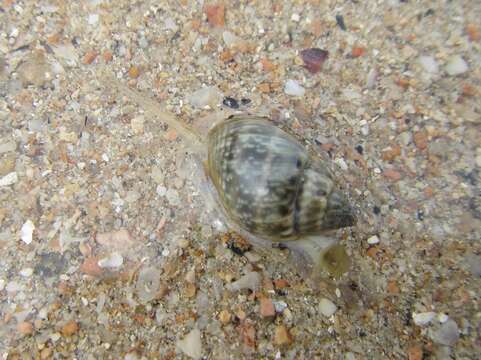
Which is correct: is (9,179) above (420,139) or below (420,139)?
below

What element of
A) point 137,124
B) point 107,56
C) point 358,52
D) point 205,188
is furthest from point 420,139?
point 107,56

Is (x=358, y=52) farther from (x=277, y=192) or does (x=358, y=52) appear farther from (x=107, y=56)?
(x=107, y=56)

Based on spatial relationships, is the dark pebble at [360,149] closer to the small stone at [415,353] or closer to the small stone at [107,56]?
the small stone at [415,353]

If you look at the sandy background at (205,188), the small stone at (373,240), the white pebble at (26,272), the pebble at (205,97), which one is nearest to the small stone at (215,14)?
the sandy background at (205,188)

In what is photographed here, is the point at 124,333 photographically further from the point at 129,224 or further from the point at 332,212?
the point at 332,212

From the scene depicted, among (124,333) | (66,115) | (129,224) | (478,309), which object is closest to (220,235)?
(129,224)

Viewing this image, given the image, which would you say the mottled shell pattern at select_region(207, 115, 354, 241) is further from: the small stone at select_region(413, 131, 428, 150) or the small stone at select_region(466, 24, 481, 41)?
the small stone at select_region(466, 24, 481, 41)
